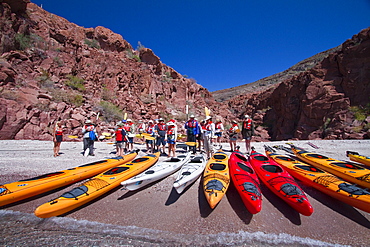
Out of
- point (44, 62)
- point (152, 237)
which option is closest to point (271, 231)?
point (152, 237)

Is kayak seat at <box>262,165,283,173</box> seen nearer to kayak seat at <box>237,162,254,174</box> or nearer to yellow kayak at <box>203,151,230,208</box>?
kayak seat at <box>237,162,254,174</box>

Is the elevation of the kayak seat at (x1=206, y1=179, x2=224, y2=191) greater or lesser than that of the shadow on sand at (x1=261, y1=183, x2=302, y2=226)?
greater

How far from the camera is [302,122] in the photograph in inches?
665

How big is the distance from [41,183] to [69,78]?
50.0ft

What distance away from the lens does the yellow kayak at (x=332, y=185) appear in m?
2.65

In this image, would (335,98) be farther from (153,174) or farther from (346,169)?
(153,174)

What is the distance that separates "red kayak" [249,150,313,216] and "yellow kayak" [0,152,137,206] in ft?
14.3

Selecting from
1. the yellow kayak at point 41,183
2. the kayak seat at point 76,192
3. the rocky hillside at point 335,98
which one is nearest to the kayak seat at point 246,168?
the kayak seat at point 76,192

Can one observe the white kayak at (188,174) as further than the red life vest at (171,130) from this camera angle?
No

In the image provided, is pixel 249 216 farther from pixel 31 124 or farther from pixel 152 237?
pixel 31 124

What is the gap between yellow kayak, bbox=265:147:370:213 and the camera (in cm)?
265

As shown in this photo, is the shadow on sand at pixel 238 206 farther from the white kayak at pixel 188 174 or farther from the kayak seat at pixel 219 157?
the kayak seat at pixel 219 157

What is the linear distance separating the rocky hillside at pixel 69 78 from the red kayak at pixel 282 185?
1206cm

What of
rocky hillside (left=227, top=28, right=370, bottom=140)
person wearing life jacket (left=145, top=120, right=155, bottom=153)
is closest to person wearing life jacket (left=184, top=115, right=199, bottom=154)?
person wearing life jacket (left=145, top=120, right=155, bottom=153)
